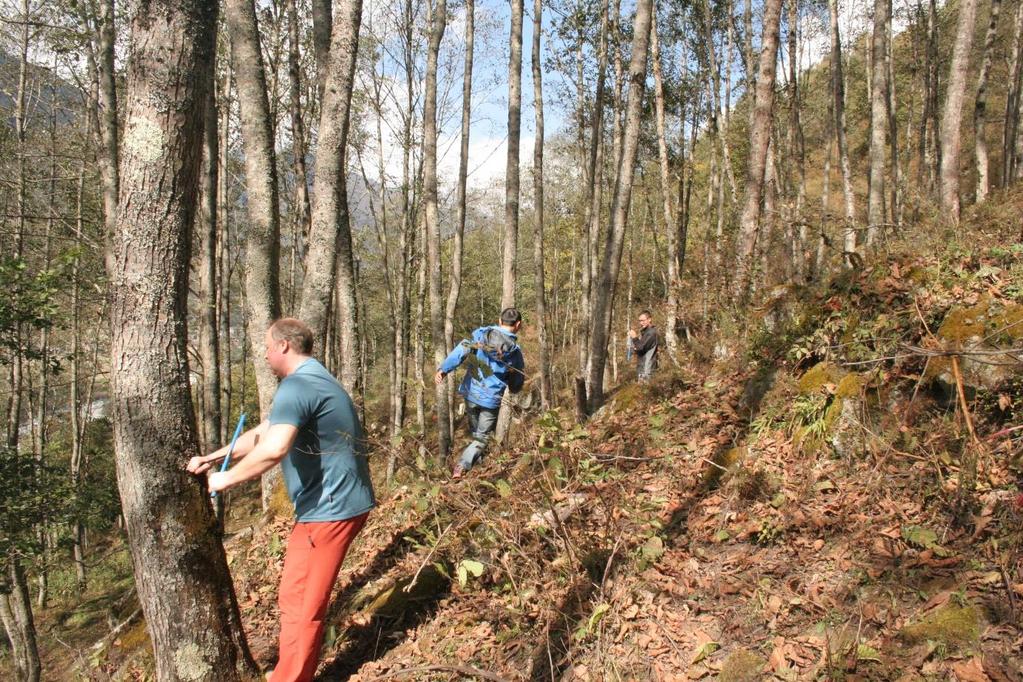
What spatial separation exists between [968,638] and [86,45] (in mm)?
14735

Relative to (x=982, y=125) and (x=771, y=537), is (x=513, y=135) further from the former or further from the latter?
(x=982, y=125)

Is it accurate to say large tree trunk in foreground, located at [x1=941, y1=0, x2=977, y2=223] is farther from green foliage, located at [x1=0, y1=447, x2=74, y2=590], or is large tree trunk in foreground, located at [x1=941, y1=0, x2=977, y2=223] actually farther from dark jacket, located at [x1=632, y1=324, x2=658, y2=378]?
green foliage, located at [x1=0, y1=447, x2=74, y2=590]

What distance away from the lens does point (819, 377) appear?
480 cm

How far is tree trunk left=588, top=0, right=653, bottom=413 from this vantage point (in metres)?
7.96

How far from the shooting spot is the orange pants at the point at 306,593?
308 cm

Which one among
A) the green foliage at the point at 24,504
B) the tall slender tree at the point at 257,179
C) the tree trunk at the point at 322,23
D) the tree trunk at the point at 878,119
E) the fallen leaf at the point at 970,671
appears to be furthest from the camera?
the tree trunk at the point at 878,119

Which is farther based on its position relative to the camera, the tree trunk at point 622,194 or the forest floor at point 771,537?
the tree trunk at point 622,194

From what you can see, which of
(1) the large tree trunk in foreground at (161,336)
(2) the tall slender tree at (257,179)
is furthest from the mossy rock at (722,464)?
(2) the tall slender tree at (257,179)

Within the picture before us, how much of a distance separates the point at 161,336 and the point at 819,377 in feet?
15.3

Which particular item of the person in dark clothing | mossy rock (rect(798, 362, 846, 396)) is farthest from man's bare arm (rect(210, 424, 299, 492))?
the person in dark clothing

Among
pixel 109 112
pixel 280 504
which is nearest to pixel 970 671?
pixel 280 504

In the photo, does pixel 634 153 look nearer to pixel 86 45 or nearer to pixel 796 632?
pixel 796 632

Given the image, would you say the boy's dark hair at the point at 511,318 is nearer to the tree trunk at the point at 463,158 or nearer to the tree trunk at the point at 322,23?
the tree trunk at the point at 322,23

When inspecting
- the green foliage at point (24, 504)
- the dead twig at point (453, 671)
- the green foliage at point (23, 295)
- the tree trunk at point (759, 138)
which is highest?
the tree trunk at point (759, 138)
